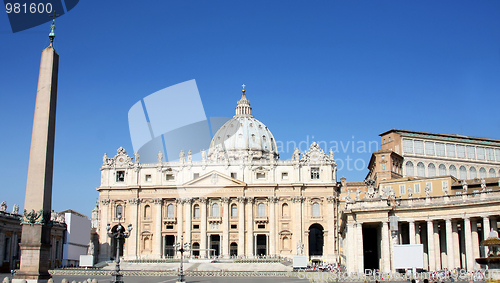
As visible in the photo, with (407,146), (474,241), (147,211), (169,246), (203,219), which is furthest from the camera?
(147,211)

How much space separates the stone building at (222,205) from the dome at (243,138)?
3079 centimetres

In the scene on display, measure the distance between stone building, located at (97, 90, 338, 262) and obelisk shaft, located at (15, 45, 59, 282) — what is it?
58095mm

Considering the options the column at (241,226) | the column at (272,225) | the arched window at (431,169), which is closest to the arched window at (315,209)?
the column at (272,225)

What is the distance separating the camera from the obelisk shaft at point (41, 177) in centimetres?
2458

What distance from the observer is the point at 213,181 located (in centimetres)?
8550

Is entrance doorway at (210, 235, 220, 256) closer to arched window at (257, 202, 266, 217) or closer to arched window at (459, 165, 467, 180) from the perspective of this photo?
arched window at (257, 202, 266, 217)

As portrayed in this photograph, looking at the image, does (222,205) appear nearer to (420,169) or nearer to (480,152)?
(420,169)

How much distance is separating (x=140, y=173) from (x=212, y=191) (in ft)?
41.5

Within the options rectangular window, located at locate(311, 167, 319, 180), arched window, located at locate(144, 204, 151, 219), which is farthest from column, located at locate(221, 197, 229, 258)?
rectangular window, located at locate(311, 167, 319, 180)

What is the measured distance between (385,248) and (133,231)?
52069mm

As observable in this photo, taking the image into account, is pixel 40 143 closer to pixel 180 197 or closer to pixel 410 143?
pixel 180 197

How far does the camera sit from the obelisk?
2456cm

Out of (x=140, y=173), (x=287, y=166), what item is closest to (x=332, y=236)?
(x=287, y=166)

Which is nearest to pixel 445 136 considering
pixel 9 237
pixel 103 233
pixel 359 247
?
pixel 359 247
